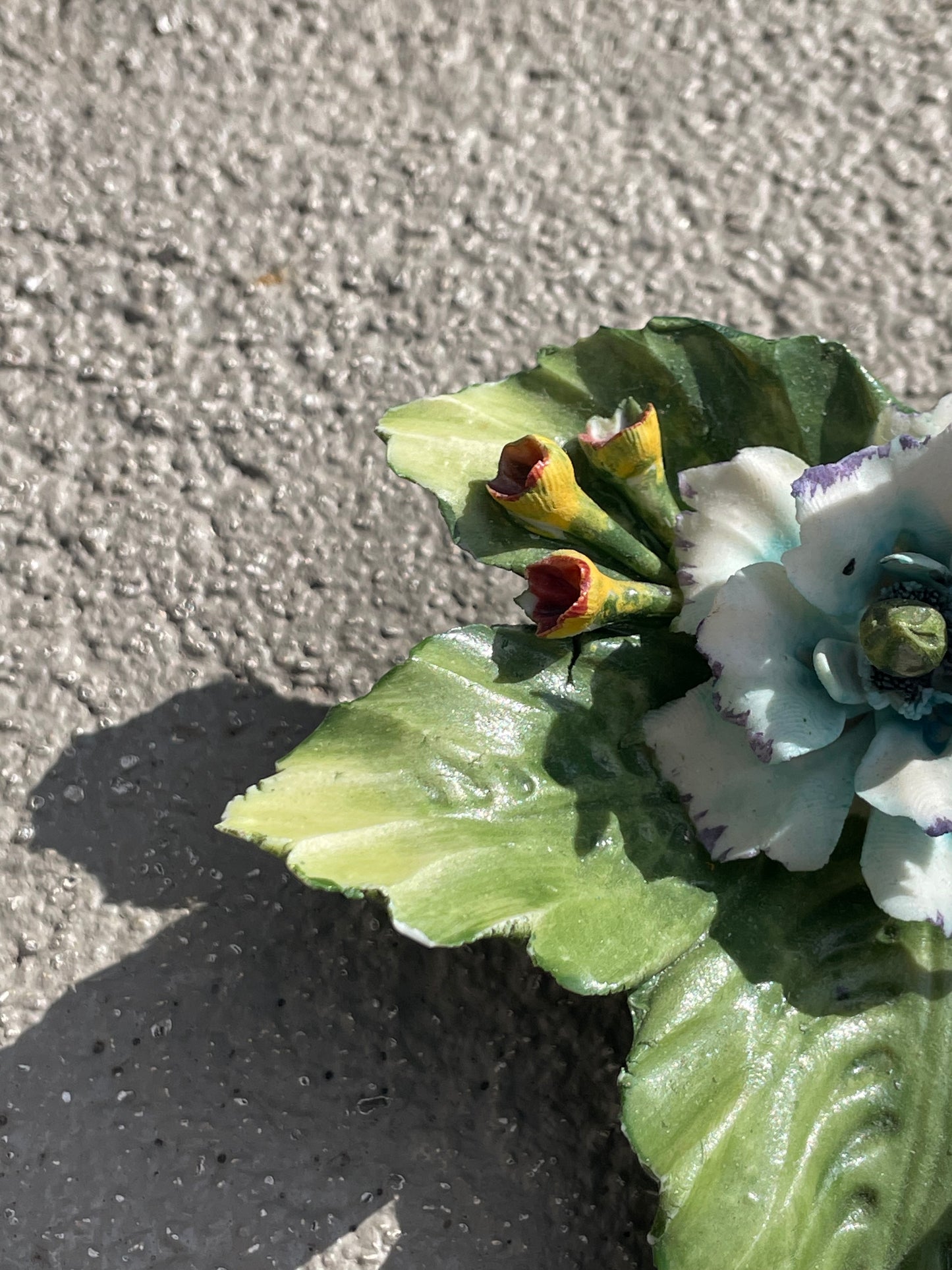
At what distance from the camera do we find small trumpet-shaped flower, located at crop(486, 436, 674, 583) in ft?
1.32

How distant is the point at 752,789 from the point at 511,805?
0.25ft

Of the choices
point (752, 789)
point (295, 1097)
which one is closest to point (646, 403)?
point (752, 789)

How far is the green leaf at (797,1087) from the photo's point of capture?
39 centimetres

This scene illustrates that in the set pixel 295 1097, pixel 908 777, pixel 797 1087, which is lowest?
pixel 295 1097

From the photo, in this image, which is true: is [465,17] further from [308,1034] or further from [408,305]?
[308,1034]

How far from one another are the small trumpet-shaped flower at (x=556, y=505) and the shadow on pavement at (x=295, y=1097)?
0.62ft

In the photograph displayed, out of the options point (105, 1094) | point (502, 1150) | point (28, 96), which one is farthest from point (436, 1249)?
point (28, 96)

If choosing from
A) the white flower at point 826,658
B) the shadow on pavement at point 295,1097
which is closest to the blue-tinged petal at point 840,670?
the white flower at point 826,658

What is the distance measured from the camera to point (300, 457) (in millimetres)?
593

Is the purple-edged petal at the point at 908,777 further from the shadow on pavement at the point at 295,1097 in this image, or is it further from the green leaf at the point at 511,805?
the shadow on pavement at the point at 295,1097

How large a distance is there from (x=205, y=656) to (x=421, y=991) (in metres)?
0.17

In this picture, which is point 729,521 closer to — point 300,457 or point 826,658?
point 826,658

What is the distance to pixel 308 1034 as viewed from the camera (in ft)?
1.70

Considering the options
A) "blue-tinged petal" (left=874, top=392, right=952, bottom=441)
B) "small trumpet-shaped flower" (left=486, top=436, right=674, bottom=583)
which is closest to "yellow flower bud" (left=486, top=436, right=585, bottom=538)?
"small trumpet-shaped flower" (left=486, top=436, right=674, bottom=583)
